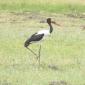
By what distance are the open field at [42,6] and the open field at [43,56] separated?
3258mm

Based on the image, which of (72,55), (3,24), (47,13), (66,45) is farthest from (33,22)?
(72,55)

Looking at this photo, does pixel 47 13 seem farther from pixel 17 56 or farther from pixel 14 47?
pixel 17 56

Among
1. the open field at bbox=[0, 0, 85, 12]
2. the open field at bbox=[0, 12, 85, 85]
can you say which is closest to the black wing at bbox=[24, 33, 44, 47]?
the open field at bbox=[0, 12, 85, 85]

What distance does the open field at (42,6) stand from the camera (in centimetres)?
2312

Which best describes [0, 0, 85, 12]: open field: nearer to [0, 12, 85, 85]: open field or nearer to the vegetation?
the vegetation

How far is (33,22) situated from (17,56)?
7903mm

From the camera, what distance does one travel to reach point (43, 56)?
12070 mm

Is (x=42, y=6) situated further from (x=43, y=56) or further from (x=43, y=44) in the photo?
(x=43, y=56)

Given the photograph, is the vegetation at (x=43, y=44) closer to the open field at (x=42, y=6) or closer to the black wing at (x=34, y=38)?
the open field at (x=42, y=6)

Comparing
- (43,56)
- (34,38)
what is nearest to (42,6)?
(43,56)

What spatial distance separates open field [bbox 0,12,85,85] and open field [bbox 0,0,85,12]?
3258 millimetres

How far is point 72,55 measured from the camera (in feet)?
40.9

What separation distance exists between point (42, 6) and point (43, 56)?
11.4 m

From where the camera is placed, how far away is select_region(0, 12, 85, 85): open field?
9523mm
